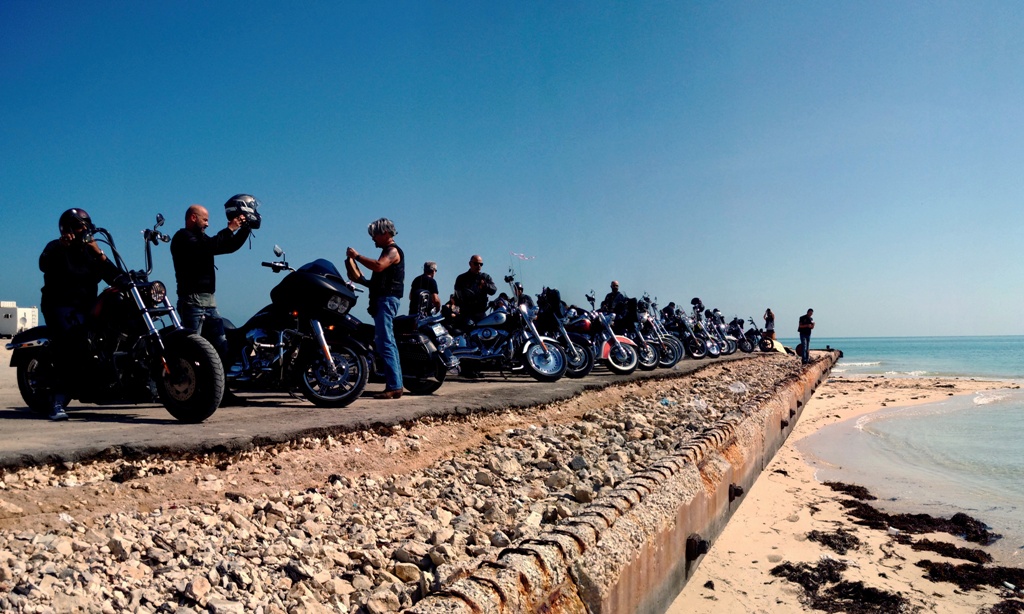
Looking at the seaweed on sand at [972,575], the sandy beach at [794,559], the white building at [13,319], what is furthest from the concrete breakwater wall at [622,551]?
the white building at [13,319]

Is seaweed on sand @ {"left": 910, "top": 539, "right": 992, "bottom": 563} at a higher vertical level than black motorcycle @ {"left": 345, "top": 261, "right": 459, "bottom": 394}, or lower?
→ lower

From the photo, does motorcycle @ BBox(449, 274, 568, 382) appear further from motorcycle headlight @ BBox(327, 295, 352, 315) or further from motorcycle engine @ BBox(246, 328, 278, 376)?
motorcycle engine @ BBox(246, 328, 278, 376)

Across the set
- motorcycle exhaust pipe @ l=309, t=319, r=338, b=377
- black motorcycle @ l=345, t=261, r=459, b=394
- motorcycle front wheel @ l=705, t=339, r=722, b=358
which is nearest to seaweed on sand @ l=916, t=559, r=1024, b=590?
motorcycle exhaust pipe @ l=309, t=319, r=338, b=377

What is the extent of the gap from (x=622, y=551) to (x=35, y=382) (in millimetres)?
5191

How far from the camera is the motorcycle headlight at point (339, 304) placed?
608cm

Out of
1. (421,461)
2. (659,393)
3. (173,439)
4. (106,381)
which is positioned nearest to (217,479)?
(173,439)

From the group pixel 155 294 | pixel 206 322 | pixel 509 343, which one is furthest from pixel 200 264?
pixel 509 343

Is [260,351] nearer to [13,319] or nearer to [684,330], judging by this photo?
[684,330]

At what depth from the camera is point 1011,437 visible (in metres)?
11.4

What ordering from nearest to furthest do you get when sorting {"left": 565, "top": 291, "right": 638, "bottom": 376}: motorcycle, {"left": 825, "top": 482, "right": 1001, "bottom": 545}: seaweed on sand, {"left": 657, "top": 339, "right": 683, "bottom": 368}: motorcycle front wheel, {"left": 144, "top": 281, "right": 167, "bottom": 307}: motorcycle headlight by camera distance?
→ {"left": 144, "top": 281, "right": 167, "bottom": 307}: motorcycle headlight, {"left": 825, "top": 482, "right": 1001, "bottom": 545}: seaweed on sand, {"left": 565, "top": 291, "right": 638, "bottom": 376}: motorcycle, {"left": 657, "top": 339, "right": 683, "bottom": 368}: motorcycle front wheel

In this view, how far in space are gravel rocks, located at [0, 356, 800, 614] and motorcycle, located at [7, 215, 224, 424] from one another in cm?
92

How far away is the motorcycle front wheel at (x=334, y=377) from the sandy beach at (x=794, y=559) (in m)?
3.26

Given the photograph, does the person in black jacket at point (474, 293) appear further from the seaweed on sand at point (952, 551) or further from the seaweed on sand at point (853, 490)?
the seaweed on sand at point (952, 551)

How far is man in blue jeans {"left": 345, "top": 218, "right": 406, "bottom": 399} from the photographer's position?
656 cm
